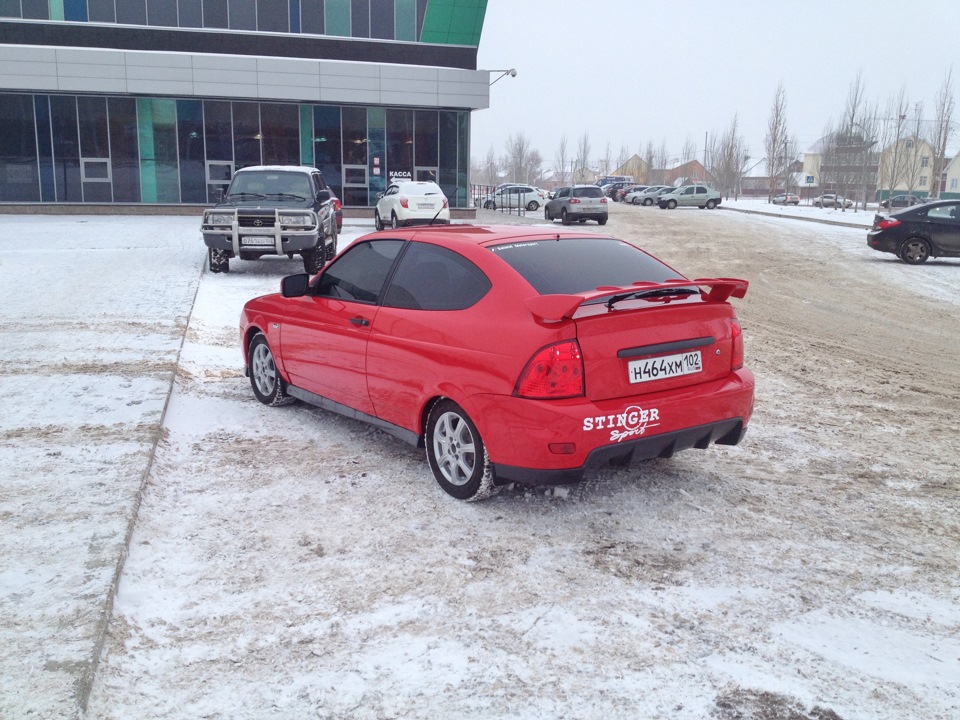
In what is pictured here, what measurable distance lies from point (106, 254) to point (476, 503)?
1419cm

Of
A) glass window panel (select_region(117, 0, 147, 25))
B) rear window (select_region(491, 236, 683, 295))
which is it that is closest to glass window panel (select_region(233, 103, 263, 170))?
glass window panel (select_region(117, 0, 147, 25))

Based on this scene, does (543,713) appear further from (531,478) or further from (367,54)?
(367,54)

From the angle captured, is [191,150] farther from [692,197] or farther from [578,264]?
[578,264]

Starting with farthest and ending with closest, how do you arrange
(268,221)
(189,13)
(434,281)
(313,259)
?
(189,13) → (313,259) → (268,221) → (434,281)

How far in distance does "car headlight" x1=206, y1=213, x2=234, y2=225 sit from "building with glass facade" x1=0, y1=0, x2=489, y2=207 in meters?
17.3

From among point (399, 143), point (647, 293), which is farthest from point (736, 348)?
→ point (399, 143)

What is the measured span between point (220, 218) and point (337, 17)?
22.7 m

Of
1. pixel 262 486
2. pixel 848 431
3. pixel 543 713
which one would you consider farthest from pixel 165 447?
pixel 848 431

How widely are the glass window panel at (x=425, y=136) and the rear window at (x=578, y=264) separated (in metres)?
30.3

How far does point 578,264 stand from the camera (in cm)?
504

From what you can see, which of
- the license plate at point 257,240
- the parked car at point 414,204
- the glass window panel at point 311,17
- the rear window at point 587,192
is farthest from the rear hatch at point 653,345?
the glass window panel at point 311,17

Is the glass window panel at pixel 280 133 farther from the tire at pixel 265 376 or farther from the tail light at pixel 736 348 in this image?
the tail light at pixel 736 348

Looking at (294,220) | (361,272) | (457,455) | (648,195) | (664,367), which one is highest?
(648,195)

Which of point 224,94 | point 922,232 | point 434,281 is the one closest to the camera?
point 434,281
